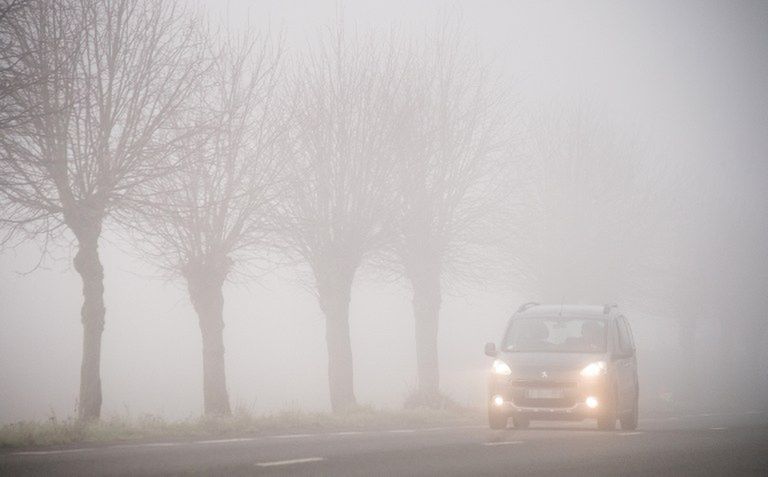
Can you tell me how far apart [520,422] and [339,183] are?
992 centimetres

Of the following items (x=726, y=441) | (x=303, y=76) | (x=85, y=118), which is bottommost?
(x=726, y=441)

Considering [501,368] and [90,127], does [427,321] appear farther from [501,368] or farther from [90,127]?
[90,127]

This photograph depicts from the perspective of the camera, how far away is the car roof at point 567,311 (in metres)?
21.4

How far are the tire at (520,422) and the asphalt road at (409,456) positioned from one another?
3.16ft

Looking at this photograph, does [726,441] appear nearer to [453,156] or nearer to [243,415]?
[243,415]

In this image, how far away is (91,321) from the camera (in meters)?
20.9

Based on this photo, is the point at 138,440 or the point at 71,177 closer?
the point at 138,440

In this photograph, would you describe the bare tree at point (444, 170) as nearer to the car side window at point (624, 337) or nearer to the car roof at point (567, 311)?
the car side window at point (624, 337)

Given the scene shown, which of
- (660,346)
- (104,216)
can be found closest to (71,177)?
(104,216)

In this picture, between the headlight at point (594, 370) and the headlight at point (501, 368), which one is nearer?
the headlight at point (594, 370)

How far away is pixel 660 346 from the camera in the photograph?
81.4 meters

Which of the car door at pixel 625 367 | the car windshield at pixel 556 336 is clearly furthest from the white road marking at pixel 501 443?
the car door at pixel 625 367

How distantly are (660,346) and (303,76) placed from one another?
58296mm

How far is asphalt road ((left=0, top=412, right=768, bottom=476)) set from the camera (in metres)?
11.9
